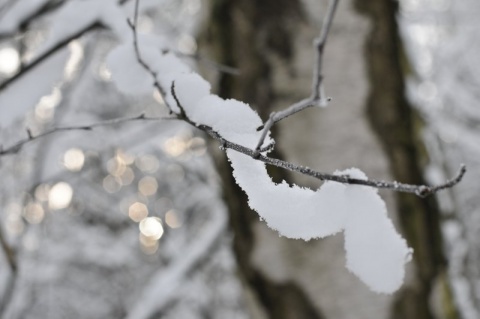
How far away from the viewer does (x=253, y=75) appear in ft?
3.20

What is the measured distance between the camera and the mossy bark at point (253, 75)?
0.95 meters

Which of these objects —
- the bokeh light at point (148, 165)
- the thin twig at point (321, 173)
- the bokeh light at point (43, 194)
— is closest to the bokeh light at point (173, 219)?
the bokeh light at point (148, 165)

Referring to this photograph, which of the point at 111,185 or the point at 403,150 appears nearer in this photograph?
the point at 403,150

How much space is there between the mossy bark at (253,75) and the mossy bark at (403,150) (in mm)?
158

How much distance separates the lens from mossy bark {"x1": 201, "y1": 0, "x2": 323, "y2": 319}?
3.11ft

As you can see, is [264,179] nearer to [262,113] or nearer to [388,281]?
[388,281]

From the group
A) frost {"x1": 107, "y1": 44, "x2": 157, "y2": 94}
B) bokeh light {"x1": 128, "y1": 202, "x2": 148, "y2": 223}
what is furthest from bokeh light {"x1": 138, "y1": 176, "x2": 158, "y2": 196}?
frost {"x1": 107, "y1": 44, "x2": 157, "y2": 94}

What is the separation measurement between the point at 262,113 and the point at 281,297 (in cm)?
34

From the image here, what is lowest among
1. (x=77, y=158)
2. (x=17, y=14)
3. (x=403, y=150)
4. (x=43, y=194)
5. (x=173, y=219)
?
(x=173, y=219)

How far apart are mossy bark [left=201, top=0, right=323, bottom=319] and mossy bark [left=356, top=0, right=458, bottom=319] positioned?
0.16 meters

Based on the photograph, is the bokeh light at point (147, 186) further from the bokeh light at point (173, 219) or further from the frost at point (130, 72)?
the frost at point (130, 72)

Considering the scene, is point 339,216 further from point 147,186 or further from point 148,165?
point 147,186

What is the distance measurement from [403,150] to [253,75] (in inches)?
12.5

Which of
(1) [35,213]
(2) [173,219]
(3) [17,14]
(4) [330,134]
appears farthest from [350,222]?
(2) [173,219]
